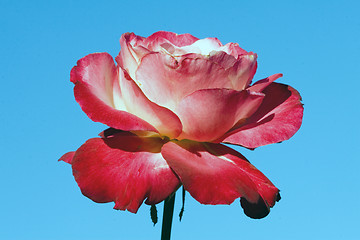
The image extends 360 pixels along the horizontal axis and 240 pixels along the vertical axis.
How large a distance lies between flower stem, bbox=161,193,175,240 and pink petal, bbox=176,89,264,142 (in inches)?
6.5

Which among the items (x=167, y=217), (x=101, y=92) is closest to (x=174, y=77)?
(x=101, y=92)

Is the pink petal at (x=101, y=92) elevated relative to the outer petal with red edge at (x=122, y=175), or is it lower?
elevated

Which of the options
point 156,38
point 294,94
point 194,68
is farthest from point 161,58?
point 294,94

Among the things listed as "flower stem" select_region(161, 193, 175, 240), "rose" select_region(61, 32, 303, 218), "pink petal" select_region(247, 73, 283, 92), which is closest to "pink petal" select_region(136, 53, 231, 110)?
"rose" select_region(61, 32, 303, 218)

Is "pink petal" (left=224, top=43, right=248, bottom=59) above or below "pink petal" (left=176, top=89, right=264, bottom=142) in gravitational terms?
above

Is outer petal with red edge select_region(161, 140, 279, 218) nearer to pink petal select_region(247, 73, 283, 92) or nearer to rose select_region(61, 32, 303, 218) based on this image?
rose select_region(61, 32, 303, 218)

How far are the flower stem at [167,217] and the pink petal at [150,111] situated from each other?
164 mm

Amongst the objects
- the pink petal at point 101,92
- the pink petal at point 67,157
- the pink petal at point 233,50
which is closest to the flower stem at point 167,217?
the pink petal at point 101,92

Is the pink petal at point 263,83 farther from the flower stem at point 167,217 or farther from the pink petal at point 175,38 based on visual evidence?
the flower stem at point 167,217

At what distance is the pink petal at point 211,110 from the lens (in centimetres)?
125

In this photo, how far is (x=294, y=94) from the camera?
1.49m

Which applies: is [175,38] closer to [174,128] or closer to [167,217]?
[174,128]

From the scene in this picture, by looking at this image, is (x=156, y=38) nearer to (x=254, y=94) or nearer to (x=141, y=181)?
(x=254, y=94)

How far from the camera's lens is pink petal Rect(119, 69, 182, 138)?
4.14 feet
